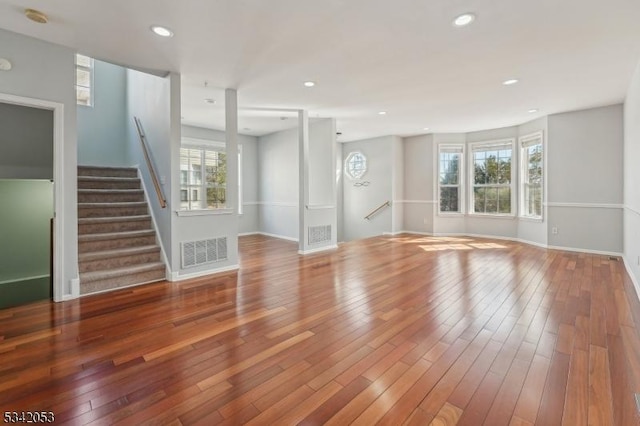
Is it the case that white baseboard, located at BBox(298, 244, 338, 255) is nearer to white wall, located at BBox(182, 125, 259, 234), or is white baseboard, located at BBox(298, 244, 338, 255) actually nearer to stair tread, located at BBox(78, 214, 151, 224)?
stair tread, located at BBox(78, 214, 151, 224)

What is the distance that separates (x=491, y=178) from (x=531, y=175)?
922 mm

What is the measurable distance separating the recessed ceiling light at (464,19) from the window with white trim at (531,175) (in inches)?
189

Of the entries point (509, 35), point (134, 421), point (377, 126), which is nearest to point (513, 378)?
point (134, 421)

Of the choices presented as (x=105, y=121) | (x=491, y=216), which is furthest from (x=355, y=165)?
(x=105, y=121)

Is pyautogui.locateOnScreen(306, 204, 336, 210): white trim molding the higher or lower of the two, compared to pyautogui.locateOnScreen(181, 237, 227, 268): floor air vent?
higher

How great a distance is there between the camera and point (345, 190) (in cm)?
924

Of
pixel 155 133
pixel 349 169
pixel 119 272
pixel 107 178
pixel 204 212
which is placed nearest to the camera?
pixel 119 272

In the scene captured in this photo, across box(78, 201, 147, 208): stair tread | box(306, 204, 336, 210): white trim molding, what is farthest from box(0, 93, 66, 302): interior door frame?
box(306, 204, 336, 210): white trim molding

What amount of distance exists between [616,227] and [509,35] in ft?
15.2

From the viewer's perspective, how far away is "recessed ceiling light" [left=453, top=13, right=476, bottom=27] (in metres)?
2.65

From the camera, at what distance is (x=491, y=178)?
7.56 metres

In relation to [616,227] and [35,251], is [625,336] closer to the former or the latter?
[616,227]

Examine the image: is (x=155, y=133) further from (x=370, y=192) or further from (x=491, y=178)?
(x=491, y=178)

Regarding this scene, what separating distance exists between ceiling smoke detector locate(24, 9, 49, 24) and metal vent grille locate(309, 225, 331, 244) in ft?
14.8
